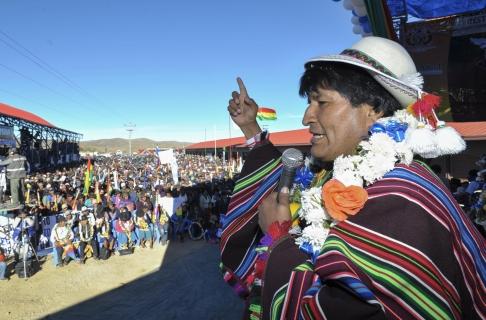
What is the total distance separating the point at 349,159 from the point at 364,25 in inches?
117

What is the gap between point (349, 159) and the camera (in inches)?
62.6

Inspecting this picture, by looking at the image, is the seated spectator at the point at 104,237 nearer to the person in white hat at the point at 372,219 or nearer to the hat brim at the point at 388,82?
the person in white hat at the point at 372,219

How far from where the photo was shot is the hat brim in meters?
1.57

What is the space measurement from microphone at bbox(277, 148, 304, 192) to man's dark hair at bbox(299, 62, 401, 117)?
427 mm

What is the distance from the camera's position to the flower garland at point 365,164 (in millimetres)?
1390

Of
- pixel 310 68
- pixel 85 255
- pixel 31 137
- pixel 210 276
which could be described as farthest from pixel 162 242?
pixel 31 137

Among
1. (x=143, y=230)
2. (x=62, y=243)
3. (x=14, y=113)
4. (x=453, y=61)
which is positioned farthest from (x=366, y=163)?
(x=14, y=113)

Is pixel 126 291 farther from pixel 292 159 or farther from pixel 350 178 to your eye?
pixel 350 178

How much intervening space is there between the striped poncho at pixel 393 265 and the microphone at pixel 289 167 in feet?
1.30

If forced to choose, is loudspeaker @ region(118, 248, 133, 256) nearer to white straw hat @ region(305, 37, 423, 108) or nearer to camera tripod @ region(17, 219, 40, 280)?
camera tripod @ region(17, 219, 40, 280)

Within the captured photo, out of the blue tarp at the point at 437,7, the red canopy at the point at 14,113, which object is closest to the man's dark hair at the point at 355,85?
the blue tarp at the point at 437,7

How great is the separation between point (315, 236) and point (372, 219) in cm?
27

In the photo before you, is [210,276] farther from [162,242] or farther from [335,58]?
[335,58]

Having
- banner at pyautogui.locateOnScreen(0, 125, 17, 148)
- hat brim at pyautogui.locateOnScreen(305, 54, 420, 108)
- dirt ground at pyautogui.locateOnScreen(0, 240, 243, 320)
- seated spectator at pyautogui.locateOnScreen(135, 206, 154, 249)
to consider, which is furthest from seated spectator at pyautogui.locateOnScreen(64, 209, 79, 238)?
banner at pyautogui.locateOnScreen(0, 125, 17, 148)
